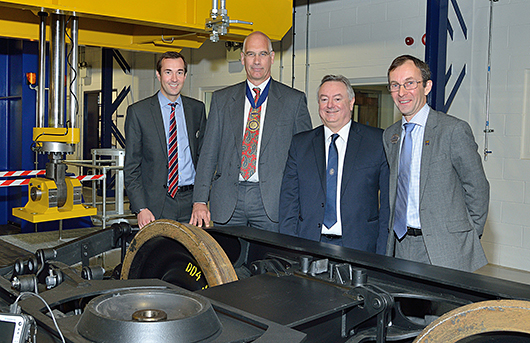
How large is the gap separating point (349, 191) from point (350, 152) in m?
0.18

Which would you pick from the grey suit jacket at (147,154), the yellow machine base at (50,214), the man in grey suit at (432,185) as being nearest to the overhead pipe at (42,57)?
the yellow machine base at (50,214)

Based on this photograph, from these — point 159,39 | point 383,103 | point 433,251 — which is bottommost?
point 433,251

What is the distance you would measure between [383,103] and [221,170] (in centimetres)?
399

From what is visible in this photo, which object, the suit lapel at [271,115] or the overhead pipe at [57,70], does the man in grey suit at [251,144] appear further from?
the overhead pipe at [57,70]

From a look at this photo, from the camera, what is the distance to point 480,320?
36.4 inches

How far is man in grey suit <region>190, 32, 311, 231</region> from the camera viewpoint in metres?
2.63

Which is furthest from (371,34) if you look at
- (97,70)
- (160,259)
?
(97,70)

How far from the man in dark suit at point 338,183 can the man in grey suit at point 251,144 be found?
19cm

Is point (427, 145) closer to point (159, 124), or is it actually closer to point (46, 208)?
point (159, 124)

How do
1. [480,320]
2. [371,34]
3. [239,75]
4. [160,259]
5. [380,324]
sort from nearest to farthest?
[480,320]
[380,324]
[160,259]
[371,34]
[239,75]

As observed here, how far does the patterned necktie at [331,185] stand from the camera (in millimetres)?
2287

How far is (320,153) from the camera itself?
94.2 inches

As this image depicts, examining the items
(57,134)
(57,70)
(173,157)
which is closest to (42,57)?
(57,70)

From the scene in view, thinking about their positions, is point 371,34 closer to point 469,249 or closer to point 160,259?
point 469,249
